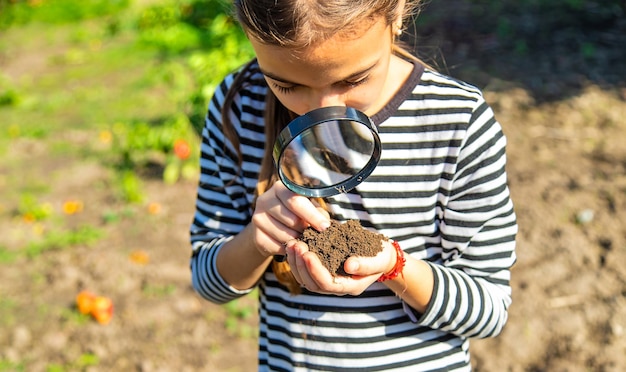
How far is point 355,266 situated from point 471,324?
511mm

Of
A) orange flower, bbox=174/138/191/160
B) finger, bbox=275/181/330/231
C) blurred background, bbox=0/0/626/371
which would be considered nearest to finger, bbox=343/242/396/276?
finger, bbox=275/181/330/231

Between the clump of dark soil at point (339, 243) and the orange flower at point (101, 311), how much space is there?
3047 mm

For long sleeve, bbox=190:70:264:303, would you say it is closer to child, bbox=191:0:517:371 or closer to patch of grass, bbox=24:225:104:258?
child, bbox=191:0:517:371

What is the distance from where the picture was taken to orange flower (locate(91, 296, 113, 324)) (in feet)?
14.2

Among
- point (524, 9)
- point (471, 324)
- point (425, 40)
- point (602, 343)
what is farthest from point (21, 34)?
point (471, 324)

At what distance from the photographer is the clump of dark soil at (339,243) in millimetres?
1586

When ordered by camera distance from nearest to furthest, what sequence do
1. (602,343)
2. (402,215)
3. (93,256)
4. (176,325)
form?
(402,215), (602,343), (176,325), (93,256)

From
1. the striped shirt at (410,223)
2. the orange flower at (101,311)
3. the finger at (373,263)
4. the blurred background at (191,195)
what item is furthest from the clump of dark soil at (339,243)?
the orange flower at (101,311)

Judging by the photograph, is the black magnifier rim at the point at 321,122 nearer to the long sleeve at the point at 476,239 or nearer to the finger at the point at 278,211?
the finger at the point at 278,211

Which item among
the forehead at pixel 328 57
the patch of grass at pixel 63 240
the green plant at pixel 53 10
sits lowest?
the patch of grass at pixel 63 240

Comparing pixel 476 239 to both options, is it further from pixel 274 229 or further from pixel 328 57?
pixel 328 57

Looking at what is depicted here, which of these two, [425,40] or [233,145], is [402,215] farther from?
[425,40]

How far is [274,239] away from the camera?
5.65 feet

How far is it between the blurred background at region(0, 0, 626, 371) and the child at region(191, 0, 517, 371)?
1.94ft
